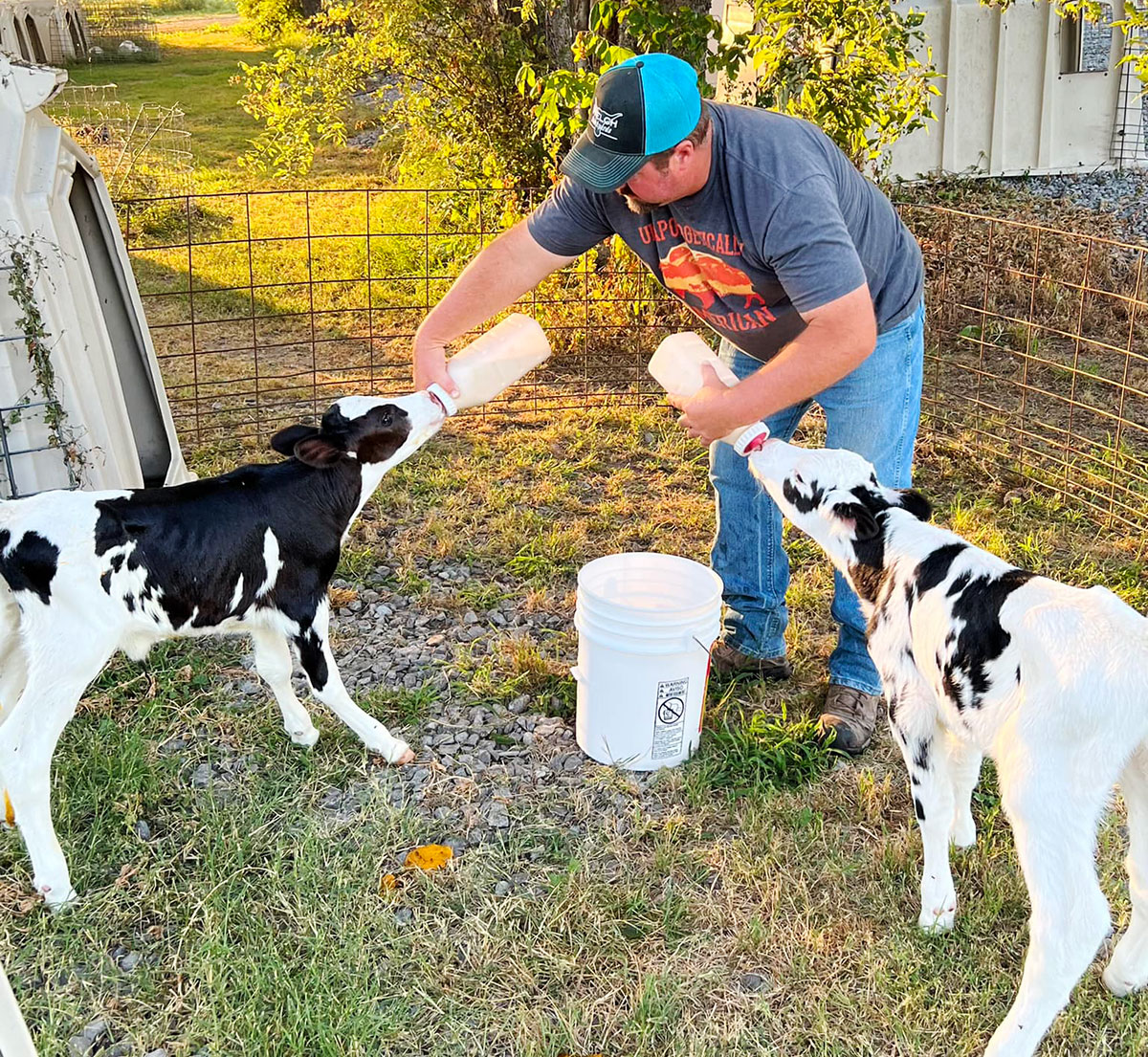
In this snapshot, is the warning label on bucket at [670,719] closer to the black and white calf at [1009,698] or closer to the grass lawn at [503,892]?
the grass lawn at [503,892]

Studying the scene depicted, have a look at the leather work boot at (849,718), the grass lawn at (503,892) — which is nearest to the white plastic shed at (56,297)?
the grass lawn at (503,892)

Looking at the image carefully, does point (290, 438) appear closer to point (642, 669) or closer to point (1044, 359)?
point (642, 669)

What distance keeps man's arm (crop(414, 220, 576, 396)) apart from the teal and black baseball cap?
660 mm

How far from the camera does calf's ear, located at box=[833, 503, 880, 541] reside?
3299 mm

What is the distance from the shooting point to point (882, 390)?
12.4ft

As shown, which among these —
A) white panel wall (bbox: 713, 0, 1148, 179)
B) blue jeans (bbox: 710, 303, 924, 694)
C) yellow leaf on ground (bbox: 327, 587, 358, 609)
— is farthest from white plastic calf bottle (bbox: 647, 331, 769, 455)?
white panel wall (bbox: 713, 0, 1148, 179)

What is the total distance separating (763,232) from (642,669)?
136cm

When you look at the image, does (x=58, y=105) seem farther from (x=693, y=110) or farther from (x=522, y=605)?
(x=693, y=110)

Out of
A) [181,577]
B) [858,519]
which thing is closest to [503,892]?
[181,577]

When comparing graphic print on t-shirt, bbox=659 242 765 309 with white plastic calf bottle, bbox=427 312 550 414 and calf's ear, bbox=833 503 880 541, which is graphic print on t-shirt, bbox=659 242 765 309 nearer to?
white plastic calf bottle, bbox=427 312 550 414

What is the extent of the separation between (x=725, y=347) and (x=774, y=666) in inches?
46.9

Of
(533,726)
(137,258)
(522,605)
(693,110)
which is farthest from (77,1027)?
(137,258)

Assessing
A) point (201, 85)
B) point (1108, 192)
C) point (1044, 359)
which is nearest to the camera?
point (1044, 359)

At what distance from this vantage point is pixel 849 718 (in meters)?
3.93
